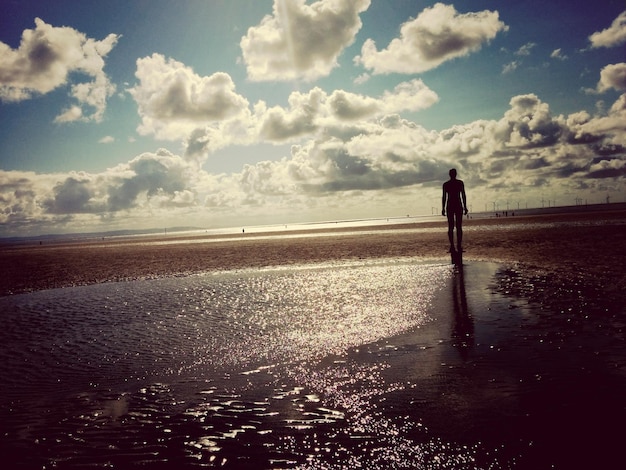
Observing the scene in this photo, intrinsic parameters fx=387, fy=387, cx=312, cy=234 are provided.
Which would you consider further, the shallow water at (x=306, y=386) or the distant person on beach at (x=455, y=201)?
the distant person on beach at (x=455, y=201)

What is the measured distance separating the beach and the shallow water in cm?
2

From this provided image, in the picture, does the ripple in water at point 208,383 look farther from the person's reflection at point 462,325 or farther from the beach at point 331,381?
the person's reflection at point 462,325

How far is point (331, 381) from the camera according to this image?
5129mm

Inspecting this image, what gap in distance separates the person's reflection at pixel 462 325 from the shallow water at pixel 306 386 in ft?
0.12

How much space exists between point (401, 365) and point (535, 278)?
888cm

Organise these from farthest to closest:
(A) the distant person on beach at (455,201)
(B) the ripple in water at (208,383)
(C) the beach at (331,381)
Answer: (A) the distant person on beach at (455,201) → (B) the ripple in water at (208,383) → (C) the beach at (331,381)

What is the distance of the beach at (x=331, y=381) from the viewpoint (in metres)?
3.53

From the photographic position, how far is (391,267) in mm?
17328

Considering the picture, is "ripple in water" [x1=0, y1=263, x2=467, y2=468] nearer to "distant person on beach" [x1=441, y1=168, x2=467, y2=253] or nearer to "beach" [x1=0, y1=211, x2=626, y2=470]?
"beach" [x1=0, y1=211, x2=626, y2=470]

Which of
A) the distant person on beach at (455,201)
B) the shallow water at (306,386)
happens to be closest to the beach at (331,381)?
the shallow water at (306,386)

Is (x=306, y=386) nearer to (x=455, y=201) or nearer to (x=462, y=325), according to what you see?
(x=462, y=325)

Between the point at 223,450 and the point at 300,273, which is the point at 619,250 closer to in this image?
the point at 300,273

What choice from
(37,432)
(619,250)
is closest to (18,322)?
(37,432)

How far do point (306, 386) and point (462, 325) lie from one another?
3.90 m
